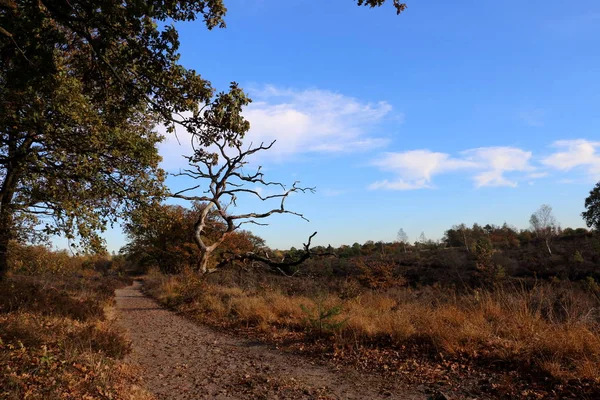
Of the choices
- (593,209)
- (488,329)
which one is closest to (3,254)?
(488,329)

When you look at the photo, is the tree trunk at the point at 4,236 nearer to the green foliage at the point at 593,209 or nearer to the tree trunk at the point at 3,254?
the tree trunk at the point at 3,254

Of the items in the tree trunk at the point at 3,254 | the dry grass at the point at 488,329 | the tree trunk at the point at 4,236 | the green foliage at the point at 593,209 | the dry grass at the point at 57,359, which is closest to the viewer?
the dry grass at the point at 57,359

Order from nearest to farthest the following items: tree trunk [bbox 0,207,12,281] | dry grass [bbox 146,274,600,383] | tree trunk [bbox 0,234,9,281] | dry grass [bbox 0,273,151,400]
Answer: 1. dry grass [bbox 0,273,151,400]
2. dry grass [bbox 146,274,600,383]
3. tree trunk [bbox 0,207,12,281]
4. tree trunk [bbox 0,234,9,281]

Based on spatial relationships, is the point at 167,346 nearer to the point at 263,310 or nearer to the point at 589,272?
the point at 263,310

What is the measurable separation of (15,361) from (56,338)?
1962mm

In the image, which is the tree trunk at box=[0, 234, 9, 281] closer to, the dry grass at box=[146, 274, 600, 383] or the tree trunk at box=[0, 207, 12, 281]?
the tree trunk at box=[0, 207, 12, 281]

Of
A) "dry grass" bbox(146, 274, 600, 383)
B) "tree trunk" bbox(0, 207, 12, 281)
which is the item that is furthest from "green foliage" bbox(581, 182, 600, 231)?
"tree trunk" bbox(0, 207, 12, 281)

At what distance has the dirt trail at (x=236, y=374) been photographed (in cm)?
498

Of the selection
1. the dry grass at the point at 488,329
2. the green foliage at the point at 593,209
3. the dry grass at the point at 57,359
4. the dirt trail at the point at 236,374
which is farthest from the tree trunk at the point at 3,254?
the green foliage at the point at 593,209

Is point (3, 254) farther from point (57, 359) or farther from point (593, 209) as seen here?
point (593, 209)

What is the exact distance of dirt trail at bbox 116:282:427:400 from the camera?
4.98 m

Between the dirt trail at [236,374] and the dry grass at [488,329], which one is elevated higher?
the dry grass at [488,329]

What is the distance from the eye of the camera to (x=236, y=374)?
594cm

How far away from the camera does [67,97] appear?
22.9 ft
